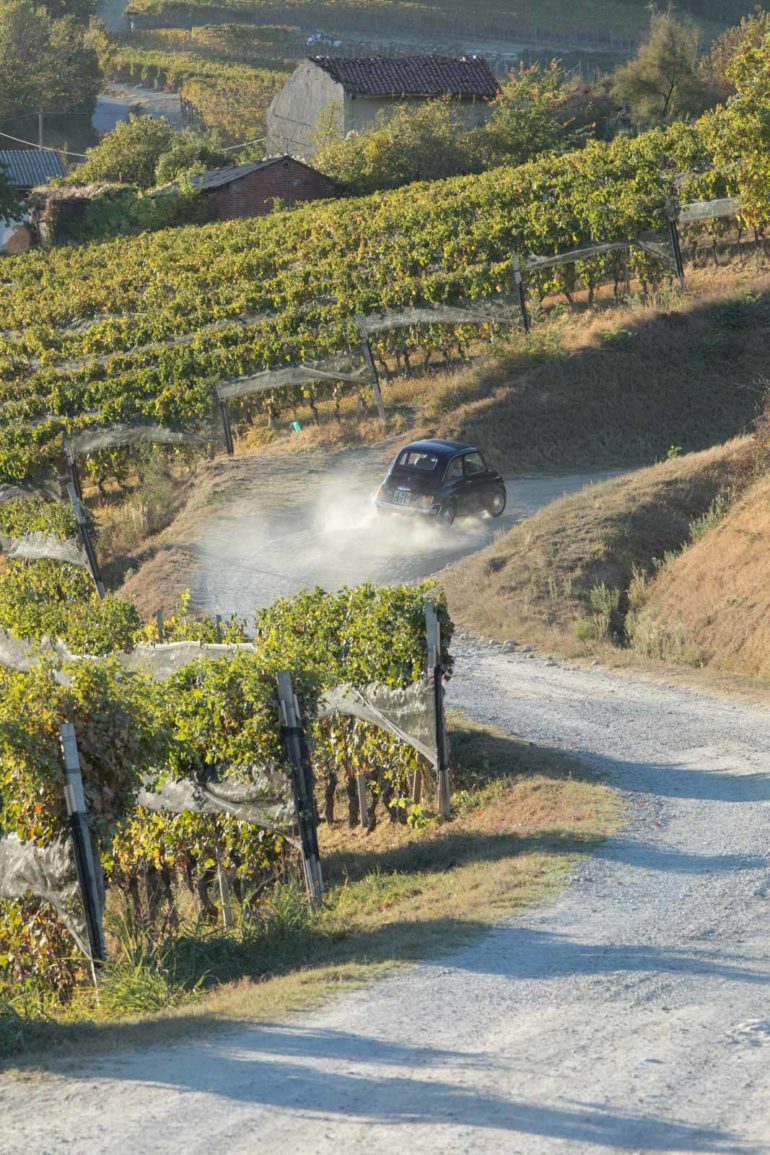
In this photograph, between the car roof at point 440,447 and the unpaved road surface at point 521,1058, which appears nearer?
the unpaved road surface at point 521,1058

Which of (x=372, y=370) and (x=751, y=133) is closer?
(x=751, y=133)

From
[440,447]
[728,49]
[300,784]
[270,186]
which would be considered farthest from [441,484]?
[728,49]

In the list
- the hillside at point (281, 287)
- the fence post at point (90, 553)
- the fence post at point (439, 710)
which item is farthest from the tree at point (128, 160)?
the fence post at point (439, 710)

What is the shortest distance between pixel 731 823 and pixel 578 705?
480 cm

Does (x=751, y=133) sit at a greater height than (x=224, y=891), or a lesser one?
greater

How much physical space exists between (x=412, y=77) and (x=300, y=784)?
61320mm

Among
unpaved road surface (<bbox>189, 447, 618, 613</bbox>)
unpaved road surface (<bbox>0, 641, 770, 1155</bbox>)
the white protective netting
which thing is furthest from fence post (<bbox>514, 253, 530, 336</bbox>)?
the white protective netting

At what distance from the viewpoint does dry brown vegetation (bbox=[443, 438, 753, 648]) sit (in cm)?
2052

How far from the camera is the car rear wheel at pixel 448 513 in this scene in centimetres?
2436

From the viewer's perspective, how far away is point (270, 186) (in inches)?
2297

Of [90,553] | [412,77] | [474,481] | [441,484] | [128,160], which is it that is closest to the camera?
[441,484]

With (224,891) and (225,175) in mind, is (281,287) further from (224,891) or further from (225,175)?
(224,891)

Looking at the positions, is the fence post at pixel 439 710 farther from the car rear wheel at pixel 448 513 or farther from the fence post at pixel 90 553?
the fence post at pixel 90 553

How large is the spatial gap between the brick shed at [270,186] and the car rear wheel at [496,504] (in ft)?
117
